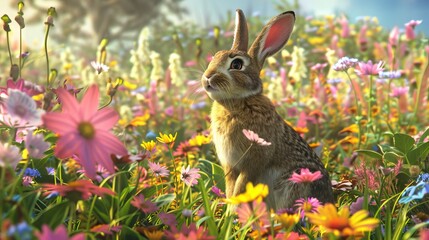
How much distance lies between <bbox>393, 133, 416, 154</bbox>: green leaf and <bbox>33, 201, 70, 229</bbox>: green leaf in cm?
200

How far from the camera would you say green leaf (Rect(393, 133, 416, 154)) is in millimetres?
3323

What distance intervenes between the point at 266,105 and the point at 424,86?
210 cm

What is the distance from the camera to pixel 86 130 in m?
1.70

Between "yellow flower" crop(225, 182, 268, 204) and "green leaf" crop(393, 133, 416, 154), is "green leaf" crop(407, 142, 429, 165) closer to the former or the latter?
"green leaf" crop(393, 133, 416, 154)

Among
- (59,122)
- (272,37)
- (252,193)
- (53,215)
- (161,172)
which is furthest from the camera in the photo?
(272,37)

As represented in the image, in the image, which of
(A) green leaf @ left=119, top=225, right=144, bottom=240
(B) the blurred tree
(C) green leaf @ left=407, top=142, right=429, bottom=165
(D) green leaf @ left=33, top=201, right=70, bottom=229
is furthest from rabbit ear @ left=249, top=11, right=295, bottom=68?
(B) the blurred tree

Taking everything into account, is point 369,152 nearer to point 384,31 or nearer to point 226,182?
point 226,182

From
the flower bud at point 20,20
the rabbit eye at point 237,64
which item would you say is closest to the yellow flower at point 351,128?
the rabbit eye at point 237,64

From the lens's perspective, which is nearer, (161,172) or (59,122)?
(59,122)

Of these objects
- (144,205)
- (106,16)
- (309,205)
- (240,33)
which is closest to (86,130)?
(144,205)

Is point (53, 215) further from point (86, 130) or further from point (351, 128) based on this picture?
point (351, 128)

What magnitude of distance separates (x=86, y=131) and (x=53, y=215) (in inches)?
19.0

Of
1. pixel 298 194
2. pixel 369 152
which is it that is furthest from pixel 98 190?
pixel 369 152

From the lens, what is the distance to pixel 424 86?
4.82 meters
